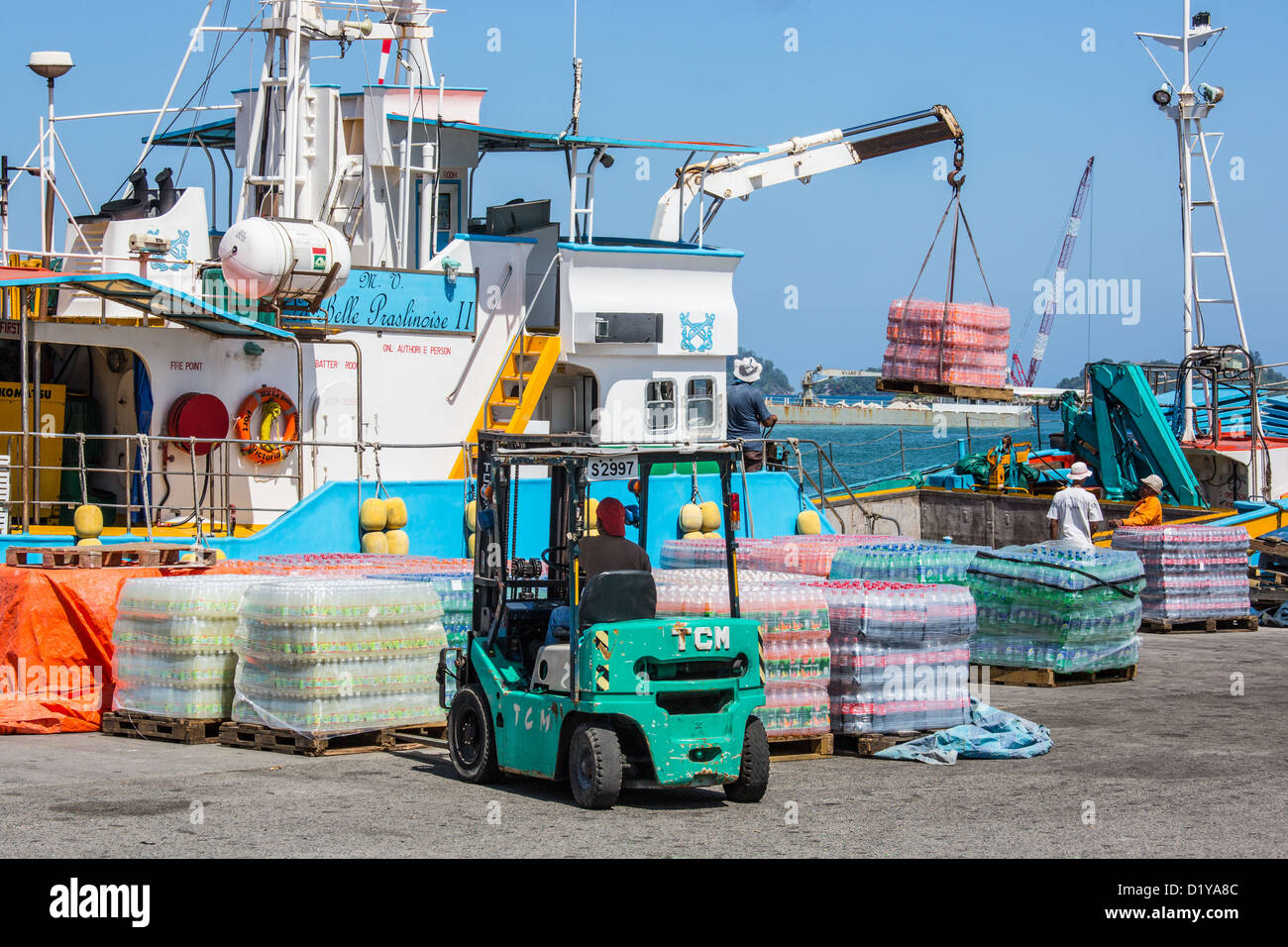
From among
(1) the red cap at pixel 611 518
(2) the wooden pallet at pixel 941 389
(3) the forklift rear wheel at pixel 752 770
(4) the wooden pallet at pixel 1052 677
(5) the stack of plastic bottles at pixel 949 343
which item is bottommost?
(4) the wooden pallet at pixel 1052 677

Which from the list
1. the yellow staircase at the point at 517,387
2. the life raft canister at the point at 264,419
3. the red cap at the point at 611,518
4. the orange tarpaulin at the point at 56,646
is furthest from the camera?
the yellow staircase at the point at 517,387

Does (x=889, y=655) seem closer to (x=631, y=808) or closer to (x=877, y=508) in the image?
(x=631, y=808)

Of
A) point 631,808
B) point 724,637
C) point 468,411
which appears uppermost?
point 468,411

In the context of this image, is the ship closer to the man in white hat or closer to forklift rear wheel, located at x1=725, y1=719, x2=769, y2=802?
the man in white hat

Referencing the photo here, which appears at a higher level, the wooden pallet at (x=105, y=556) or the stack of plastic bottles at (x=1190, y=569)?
the wooden pallet at (x=105, y=556)

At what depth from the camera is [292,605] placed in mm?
10203

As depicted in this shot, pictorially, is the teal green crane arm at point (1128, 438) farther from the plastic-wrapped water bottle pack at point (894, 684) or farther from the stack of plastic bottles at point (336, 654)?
the stack of plastic bottles at point (336, 654)

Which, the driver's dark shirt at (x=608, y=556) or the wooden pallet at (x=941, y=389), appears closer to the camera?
the driver's dark shirt at (x=608, y=556)

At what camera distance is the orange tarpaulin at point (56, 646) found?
37.9 feet

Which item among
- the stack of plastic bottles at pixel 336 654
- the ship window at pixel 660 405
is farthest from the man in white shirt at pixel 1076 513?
the stack of plastic bottles at pixel 336 654

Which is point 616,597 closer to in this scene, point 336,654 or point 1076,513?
point 336,654

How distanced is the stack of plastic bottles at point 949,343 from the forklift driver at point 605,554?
58.5ft
